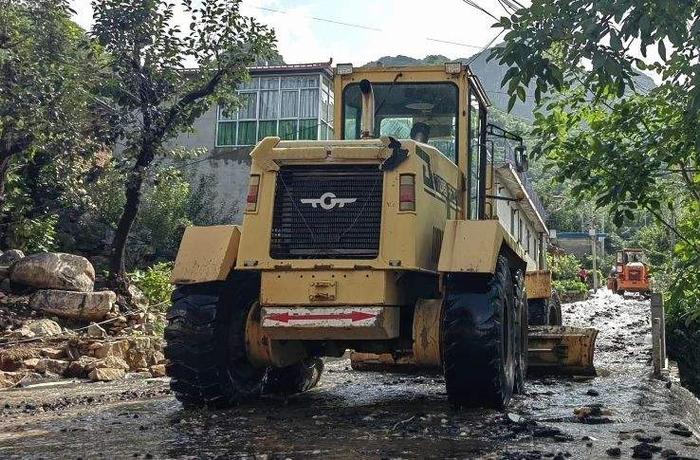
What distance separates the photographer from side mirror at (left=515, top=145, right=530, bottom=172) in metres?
8.09

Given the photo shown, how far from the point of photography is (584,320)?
22.0 metres

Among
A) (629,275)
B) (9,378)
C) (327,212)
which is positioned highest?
(629,275)

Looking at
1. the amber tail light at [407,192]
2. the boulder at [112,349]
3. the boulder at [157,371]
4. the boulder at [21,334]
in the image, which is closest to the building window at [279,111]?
the boulder at [21,334]

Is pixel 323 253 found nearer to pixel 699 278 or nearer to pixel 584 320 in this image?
pixel 699 278

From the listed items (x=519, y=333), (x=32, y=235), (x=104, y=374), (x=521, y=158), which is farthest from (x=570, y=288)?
(x=521, y=158)

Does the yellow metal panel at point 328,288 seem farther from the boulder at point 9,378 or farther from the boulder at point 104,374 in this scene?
the boulder at point 9,378

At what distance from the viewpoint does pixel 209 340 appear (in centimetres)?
681

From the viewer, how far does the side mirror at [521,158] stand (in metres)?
8.09

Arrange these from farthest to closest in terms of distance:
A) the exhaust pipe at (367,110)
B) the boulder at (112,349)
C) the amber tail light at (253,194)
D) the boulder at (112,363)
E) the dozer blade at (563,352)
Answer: the boulder at (112,349) → the boulder at (112,363) → the dozer blade at (563,352) → the exhaust pipe at (367,110) → the amber tail light at (253,194)

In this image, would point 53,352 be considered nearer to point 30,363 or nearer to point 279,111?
point 30,363

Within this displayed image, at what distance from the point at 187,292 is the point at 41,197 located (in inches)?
496

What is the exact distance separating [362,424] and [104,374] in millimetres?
5493

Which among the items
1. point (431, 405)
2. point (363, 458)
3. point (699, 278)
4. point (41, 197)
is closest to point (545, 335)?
point (699, 278)

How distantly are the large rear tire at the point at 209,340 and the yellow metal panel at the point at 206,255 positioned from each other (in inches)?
7.9
